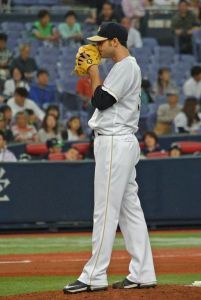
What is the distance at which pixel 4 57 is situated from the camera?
1902 centimetres

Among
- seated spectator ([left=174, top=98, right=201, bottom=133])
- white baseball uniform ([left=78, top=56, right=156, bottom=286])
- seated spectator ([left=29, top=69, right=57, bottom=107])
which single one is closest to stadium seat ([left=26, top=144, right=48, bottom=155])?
seated spectator ([left=29, top=69, right=57, bottom=107])

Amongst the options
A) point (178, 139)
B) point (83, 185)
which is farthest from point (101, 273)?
point (178, 139)

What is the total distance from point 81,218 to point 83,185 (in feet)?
1.50

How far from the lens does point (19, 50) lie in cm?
1923

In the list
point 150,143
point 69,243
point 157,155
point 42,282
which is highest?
point 150,143

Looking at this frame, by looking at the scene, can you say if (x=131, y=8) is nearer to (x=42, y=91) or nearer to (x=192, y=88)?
(x=192, y=88)

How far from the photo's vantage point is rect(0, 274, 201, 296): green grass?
9180mm

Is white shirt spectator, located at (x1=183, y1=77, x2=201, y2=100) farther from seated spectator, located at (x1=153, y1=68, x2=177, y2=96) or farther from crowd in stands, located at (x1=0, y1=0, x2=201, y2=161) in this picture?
seated spectator, located at (x1=153, y1=68, x2=177, y2=96)

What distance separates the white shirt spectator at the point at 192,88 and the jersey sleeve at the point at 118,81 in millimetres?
11795

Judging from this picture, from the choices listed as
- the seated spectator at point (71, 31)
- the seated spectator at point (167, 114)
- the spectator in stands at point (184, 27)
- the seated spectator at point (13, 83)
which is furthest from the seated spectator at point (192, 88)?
the seated spectator at point (13, 83)

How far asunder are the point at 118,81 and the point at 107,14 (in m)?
13.3

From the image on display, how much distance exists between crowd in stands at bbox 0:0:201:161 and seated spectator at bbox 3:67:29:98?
0.06ft

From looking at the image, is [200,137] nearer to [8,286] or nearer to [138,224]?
[8,286]

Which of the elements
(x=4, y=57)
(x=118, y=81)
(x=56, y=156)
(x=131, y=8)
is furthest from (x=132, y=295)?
(x=131, y=8)
